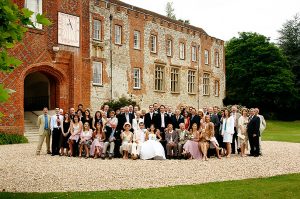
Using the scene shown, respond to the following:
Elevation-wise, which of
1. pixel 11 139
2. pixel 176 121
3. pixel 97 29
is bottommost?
pixel 11 139

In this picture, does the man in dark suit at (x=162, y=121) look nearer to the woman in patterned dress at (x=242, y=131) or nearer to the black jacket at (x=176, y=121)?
the black jacket at (x=176, y=121)

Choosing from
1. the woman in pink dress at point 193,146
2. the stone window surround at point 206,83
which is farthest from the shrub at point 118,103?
the stone window surround at point 206,83

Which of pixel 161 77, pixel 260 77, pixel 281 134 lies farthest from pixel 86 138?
pixel 260 77

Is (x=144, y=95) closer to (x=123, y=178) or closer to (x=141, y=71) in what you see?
(x=141, y=71)

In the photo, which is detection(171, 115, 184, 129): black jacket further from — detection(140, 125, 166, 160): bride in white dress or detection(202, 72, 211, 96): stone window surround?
detection(202, 72, 211, 96): stone window surround

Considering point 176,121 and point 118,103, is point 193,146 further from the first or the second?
point 118,103

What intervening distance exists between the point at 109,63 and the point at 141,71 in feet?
12.7

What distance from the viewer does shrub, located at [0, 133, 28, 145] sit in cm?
2176

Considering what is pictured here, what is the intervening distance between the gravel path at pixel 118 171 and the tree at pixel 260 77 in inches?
1395

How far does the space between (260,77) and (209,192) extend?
4386cm

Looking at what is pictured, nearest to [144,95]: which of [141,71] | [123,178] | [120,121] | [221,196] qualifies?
[141,71]

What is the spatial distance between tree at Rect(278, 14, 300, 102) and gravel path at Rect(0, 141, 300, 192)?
43.0m

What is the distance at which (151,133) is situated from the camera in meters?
16.0

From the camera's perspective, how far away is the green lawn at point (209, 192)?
8.39m
